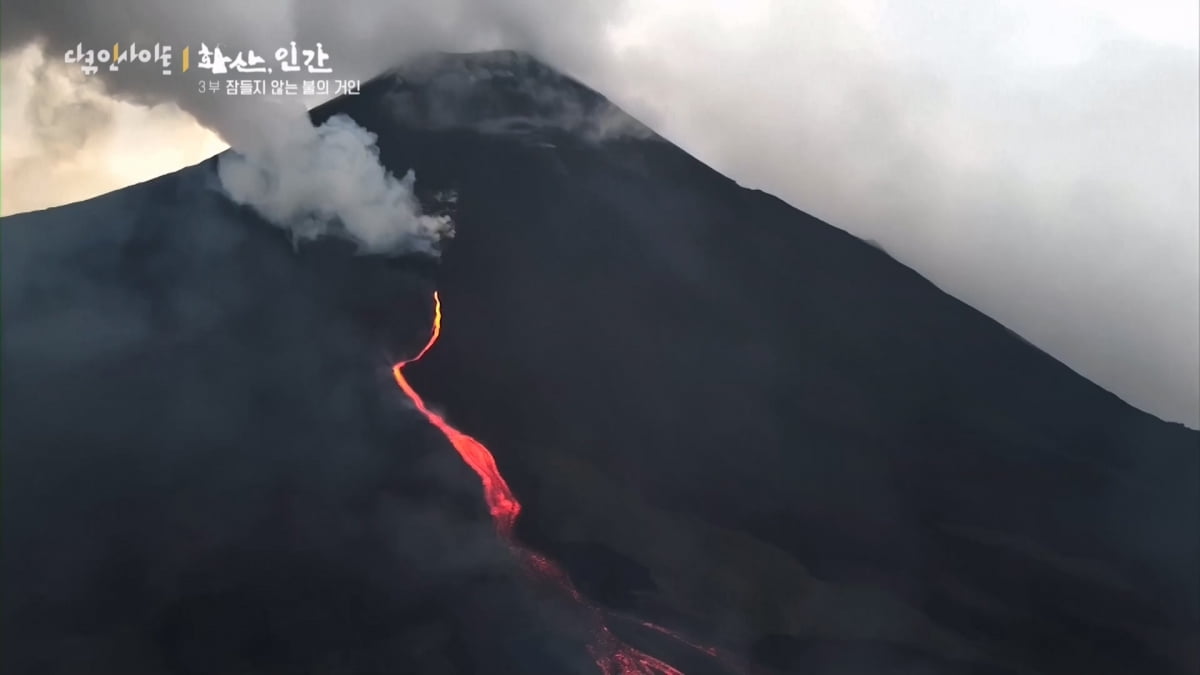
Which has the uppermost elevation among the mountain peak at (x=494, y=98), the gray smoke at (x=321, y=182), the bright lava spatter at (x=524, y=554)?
the mountain peak at (x=494, y=98)

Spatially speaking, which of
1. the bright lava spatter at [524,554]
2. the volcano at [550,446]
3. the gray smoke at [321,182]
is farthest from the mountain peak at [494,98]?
the bright lava spatter at [524,554]

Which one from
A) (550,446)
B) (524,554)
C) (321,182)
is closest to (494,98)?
(321,182)

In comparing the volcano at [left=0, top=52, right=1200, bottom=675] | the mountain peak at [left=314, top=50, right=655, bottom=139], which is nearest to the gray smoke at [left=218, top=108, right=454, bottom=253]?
the volcano at [left=0, top=52, right=1200, bottom=675]

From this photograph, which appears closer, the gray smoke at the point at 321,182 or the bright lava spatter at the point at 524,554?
the bright lava spatter at the point at 524,554

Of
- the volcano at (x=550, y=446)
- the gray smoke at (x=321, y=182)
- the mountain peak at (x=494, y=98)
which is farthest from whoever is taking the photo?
the mountain peak at (x=494, y=98)

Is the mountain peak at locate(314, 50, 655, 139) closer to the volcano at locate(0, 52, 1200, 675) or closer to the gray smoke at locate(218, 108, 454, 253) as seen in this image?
the volcano at locate(0, 52, 1200, 675)

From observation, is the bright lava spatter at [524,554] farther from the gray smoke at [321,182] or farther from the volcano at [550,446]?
the gray smoke at [321,182]

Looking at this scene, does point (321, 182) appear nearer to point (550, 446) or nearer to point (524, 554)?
point (550, 446)
